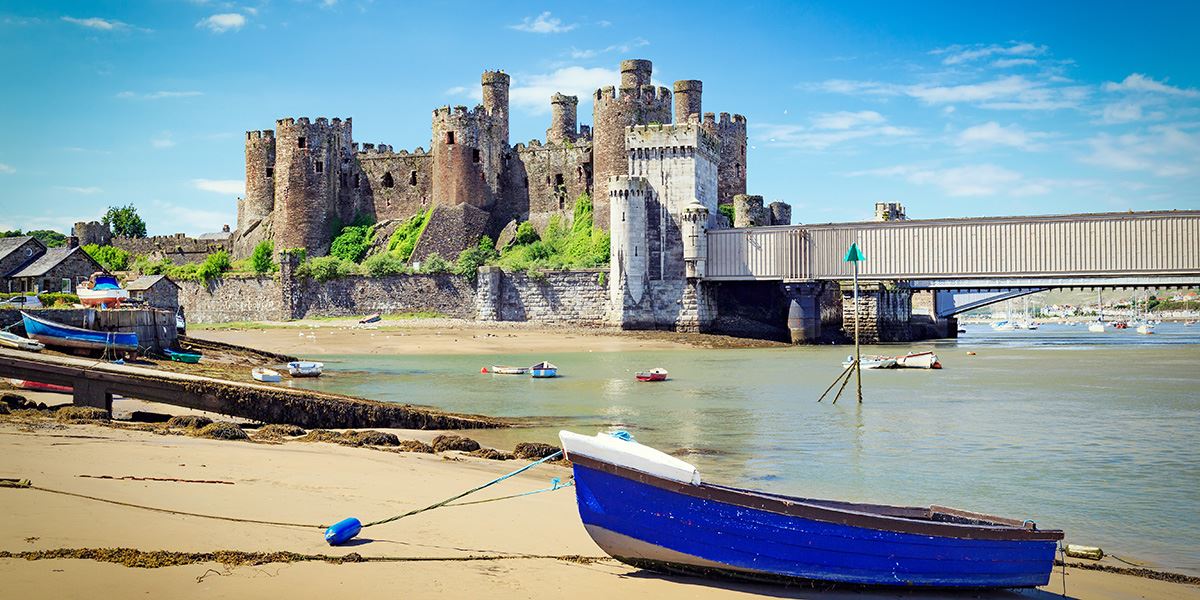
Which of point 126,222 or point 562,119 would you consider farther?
point 126,222

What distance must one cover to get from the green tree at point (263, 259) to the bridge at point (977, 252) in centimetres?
Answer: 2340

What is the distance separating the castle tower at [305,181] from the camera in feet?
181

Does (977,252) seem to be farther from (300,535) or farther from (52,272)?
(300,535)

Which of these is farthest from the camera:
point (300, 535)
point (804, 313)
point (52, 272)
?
point (804, 313)

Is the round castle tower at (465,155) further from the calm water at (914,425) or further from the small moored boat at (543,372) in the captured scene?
the small moored boat at (543,372)

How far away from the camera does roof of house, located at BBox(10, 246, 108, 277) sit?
39.5 metres

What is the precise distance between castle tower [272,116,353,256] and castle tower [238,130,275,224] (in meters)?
1.54

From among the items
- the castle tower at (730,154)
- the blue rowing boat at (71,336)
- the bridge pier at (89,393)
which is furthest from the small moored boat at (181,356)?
the castle tower at (730,154)

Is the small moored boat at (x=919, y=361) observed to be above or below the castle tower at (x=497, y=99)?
below

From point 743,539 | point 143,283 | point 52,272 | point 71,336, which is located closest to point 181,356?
point 71,336

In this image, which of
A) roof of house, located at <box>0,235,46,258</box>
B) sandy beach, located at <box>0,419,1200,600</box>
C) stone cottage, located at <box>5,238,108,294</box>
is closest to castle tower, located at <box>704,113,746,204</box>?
stone cottage, located at <box>5,238,108,294</box>

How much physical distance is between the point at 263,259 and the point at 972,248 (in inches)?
1395

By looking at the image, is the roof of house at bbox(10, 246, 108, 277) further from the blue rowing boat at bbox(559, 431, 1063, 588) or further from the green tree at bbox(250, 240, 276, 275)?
the blue rowing boat at bbox(559, 431, 1063, 588)

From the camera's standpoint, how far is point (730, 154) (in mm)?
56156
